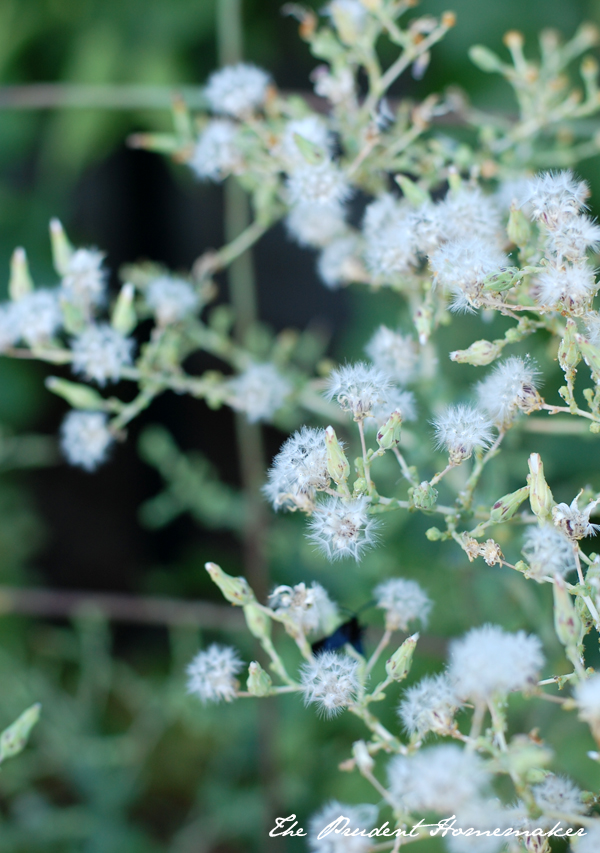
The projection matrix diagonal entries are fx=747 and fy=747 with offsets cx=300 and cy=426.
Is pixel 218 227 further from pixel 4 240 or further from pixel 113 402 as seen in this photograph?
pixel 113 402

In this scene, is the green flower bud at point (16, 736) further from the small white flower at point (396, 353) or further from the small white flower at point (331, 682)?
the small white flower at point (396, 353)

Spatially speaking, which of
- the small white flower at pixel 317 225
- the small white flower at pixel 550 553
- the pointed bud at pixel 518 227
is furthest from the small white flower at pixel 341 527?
the small white flower at pixel 317 225

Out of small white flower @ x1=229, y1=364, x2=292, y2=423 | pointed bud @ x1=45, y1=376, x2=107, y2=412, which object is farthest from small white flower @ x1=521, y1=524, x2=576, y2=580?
pointed bud @ x1=45, y1=376, x2=107, y2=412

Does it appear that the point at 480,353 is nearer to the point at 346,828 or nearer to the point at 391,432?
the point at 391,432

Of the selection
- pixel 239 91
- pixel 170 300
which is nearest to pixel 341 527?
pixel 170 300

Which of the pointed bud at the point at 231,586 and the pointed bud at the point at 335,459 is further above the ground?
the pointed bud at the point at 335,459

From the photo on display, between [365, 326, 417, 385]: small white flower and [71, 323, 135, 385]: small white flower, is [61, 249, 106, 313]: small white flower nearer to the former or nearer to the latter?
[71, 323, 135, 385]: small white flower
